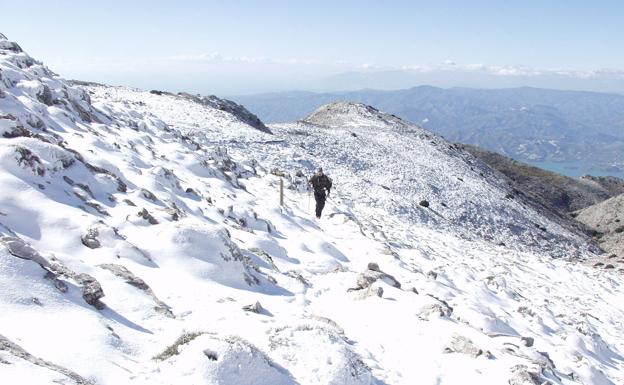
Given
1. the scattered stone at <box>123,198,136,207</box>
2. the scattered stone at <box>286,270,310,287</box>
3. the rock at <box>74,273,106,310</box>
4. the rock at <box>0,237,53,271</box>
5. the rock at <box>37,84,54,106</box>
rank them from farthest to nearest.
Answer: the rock at <box>37,84,54,106</box> → the scattered stone at <box>123,198,136,207</box> → the scattered stone at <box>286,270,310,287</box> → the rock at <box>74,273,106,310</box> → the rock at <box>0,237,53,271</box>

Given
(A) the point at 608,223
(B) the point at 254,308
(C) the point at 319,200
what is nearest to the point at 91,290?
(B) the point at 254,308

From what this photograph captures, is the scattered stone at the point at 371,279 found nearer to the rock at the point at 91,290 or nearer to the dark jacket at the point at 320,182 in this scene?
the rock at the point at 91,290

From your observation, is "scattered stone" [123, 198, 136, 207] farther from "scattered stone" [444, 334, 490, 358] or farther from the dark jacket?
the dark jacket

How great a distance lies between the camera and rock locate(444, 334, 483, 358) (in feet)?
30.2

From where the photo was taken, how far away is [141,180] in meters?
15.2

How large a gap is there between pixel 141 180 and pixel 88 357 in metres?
10.1

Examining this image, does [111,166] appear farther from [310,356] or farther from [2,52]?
[2,52]

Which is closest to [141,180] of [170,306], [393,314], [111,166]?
[111,166]

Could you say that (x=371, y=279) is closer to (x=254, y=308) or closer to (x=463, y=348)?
(x=463, y=348)

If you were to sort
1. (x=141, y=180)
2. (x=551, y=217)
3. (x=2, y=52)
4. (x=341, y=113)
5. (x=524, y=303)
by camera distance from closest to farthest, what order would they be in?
(x=141, y=180), (x=524, y=303), (x=2, y=52), (x=551, y=217), (x=341, y=113)

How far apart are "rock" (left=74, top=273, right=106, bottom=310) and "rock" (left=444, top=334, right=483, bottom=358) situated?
22.6 ft

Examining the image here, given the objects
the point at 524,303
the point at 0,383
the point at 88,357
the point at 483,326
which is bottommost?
the point at 524,303

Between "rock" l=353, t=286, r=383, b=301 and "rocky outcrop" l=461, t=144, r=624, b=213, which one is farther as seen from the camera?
"rocky outcrop" l=461, t=144, r=624, b=213

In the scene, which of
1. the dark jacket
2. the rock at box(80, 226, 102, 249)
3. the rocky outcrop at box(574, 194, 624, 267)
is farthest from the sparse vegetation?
the rocky outcrop at box(574, 194, 624, 267)
